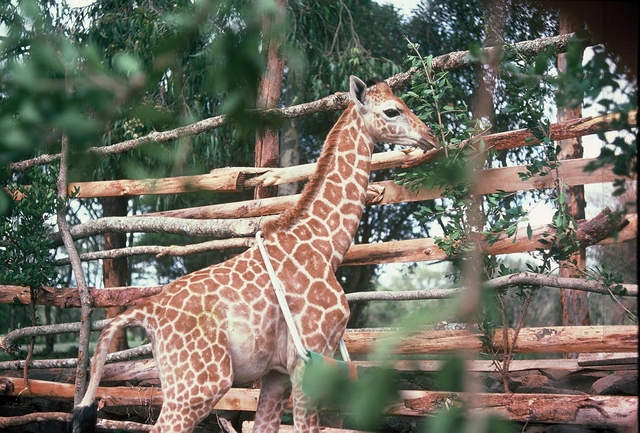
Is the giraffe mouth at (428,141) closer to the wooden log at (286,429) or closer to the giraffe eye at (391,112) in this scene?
the giraffe eye at (391,112)

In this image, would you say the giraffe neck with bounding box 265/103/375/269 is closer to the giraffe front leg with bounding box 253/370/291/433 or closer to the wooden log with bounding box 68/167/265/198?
the giraffe front leg with bounding box 253/370/291/433

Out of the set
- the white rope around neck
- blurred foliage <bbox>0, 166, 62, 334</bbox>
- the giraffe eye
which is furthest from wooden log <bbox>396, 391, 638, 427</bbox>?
blurred foliage <bbox>0, 166, 62, 334</bbox>

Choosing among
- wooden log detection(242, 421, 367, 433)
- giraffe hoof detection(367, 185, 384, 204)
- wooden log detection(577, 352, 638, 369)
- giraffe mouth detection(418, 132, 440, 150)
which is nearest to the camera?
giraffe mouth detection(418, 132, 440, 150)

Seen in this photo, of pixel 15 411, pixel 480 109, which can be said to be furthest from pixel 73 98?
pixel 15 411

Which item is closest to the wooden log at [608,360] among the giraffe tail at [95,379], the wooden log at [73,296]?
the giraffe tail at [95,379]

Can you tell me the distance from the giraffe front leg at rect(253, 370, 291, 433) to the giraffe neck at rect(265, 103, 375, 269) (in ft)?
1.82

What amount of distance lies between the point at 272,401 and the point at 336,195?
95 cm

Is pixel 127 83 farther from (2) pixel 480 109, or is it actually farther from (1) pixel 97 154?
Answer: (2) pixel 480 109

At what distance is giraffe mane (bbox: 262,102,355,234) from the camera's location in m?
3.15

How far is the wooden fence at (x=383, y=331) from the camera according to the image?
3.41m

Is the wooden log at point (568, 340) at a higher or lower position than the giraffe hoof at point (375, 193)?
lower

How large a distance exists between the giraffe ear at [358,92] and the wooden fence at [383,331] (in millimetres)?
676

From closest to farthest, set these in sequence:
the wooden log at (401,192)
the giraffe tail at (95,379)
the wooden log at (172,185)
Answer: the giraffe tail at (95,379) → the wooden log at (401,192) → the wooden log at (172,185)

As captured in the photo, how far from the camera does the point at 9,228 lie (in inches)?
190
